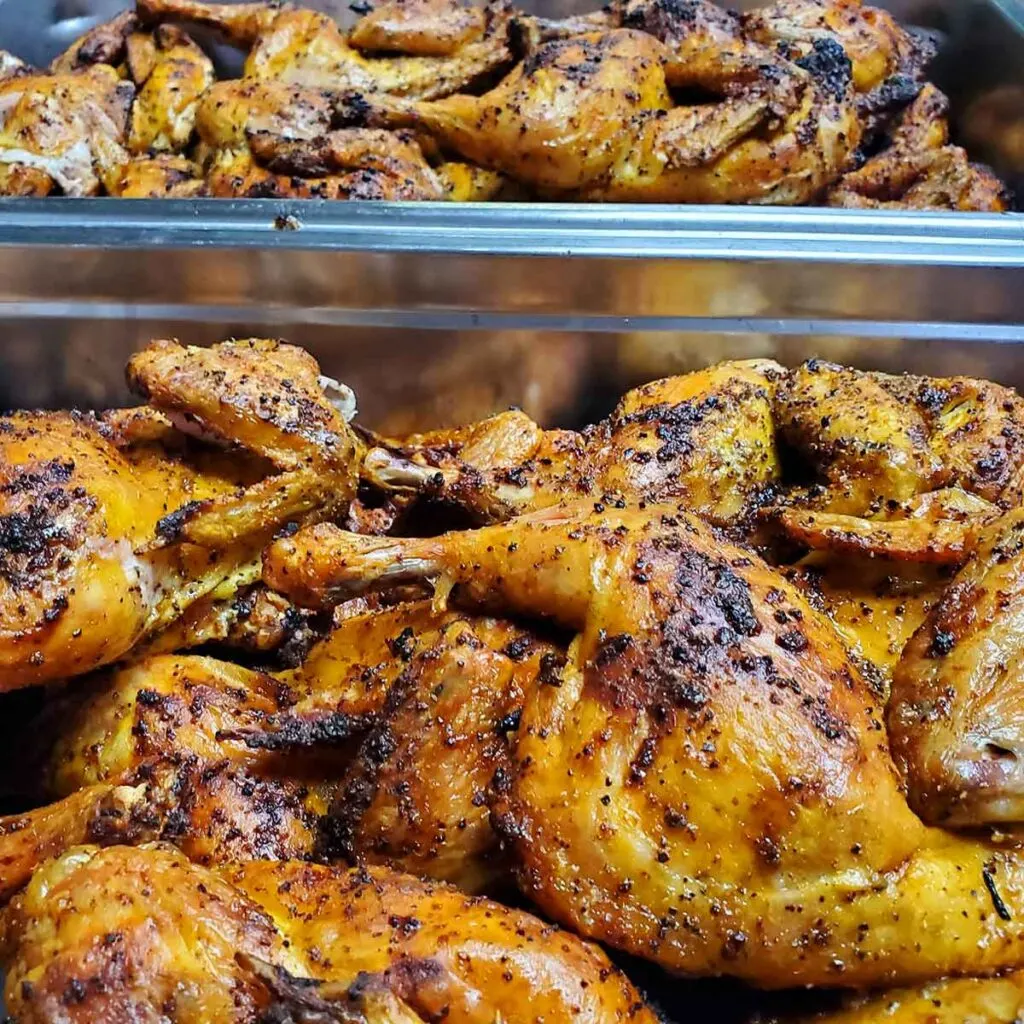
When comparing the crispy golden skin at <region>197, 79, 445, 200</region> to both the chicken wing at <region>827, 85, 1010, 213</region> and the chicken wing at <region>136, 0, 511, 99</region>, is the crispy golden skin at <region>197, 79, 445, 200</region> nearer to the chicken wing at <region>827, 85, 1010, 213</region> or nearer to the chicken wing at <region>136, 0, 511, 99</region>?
the chicken wing at <region>136, 0, 511, 99</region>

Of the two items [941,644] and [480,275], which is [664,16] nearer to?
[480,275]

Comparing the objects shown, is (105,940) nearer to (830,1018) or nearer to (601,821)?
(601,821)

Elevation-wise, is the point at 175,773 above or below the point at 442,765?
below

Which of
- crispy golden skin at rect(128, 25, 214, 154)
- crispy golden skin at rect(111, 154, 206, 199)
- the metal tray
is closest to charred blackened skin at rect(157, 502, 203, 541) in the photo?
the metal tray

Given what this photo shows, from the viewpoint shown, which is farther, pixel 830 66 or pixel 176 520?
pixel 830 66

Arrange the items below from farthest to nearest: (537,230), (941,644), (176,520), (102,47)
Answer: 1. (102,47)
2. (537,230)
3. (176,520)
4. (941,644)

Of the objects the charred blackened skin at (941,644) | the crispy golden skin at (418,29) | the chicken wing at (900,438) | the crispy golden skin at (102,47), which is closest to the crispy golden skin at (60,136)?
the crispy golden skin at (102,47)

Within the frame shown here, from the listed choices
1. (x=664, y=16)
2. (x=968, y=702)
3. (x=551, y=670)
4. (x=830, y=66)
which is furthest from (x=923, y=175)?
(x=551, y=670)
